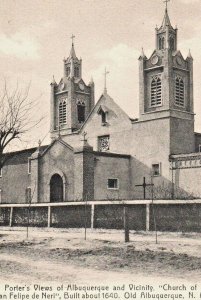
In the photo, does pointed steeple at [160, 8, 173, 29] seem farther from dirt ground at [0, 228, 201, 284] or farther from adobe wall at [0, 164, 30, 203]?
dirt ground at [0, 228, 201, 284]

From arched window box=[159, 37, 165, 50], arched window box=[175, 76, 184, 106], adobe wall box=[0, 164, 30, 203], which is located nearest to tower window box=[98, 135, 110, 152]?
adobe wall box=[0, 164, 30, 203]

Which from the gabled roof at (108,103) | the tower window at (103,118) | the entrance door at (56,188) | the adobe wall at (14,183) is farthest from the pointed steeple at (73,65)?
the entrance door at (56,188)

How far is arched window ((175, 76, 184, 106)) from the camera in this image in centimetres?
4422

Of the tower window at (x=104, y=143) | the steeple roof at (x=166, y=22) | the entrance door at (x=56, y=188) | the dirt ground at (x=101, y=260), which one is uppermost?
the steeple roof at (x=166, y=22)

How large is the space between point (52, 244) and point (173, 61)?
1093 inches

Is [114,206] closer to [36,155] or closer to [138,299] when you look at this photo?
[138,299]

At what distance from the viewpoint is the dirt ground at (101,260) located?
39.7 ft

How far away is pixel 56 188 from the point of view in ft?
141

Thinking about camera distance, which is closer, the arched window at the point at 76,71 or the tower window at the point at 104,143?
the tower window at the point at 104,143

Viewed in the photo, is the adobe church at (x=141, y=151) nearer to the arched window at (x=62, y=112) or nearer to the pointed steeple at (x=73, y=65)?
the arched window at (x=62, y=112)

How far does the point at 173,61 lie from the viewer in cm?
4381

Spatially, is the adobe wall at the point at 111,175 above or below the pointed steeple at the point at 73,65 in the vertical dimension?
below

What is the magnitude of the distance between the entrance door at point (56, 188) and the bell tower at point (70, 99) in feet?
36.5

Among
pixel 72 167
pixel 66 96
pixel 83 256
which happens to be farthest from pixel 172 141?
pixel 83 256
